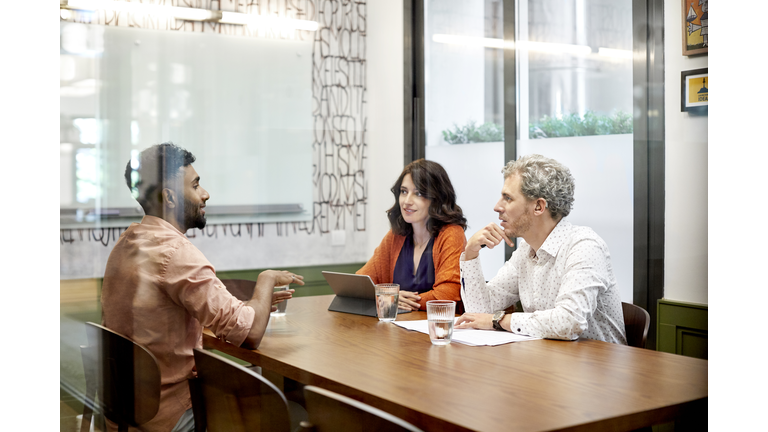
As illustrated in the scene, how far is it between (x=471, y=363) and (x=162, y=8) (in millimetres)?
1093

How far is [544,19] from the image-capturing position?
2.82m

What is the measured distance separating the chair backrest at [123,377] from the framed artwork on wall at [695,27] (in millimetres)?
1495

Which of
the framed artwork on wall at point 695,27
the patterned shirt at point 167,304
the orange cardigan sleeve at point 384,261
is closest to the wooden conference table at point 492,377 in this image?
the patterned shirt at point 167,304

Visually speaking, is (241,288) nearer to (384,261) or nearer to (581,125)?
(384,261)

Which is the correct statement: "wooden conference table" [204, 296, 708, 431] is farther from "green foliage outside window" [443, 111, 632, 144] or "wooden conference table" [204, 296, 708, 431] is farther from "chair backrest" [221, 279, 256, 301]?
"green foliage outside window" [443, 111, 632, 144]

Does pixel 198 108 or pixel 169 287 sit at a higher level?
pixel 198 108

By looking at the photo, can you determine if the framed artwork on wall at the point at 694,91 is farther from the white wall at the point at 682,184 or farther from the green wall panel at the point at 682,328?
the green wall panel at the point at 682,328

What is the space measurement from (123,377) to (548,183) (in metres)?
1.37

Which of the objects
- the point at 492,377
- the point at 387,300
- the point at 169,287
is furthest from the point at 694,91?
the point at 169,287

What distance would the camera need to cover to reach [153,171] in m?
1.46

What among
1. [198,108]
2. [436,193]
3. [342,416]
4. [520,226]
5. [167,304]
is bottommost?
[342,416]

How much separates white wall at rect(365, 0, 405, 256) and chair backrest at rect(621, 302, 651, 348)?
0.80 meters

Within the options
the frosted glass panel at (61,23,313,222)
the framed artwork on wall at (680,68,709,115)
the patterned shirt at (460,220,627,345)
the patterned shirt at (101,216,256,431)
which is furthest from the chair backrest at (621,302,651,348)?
the patterned shirt at (101,216,256,431)
